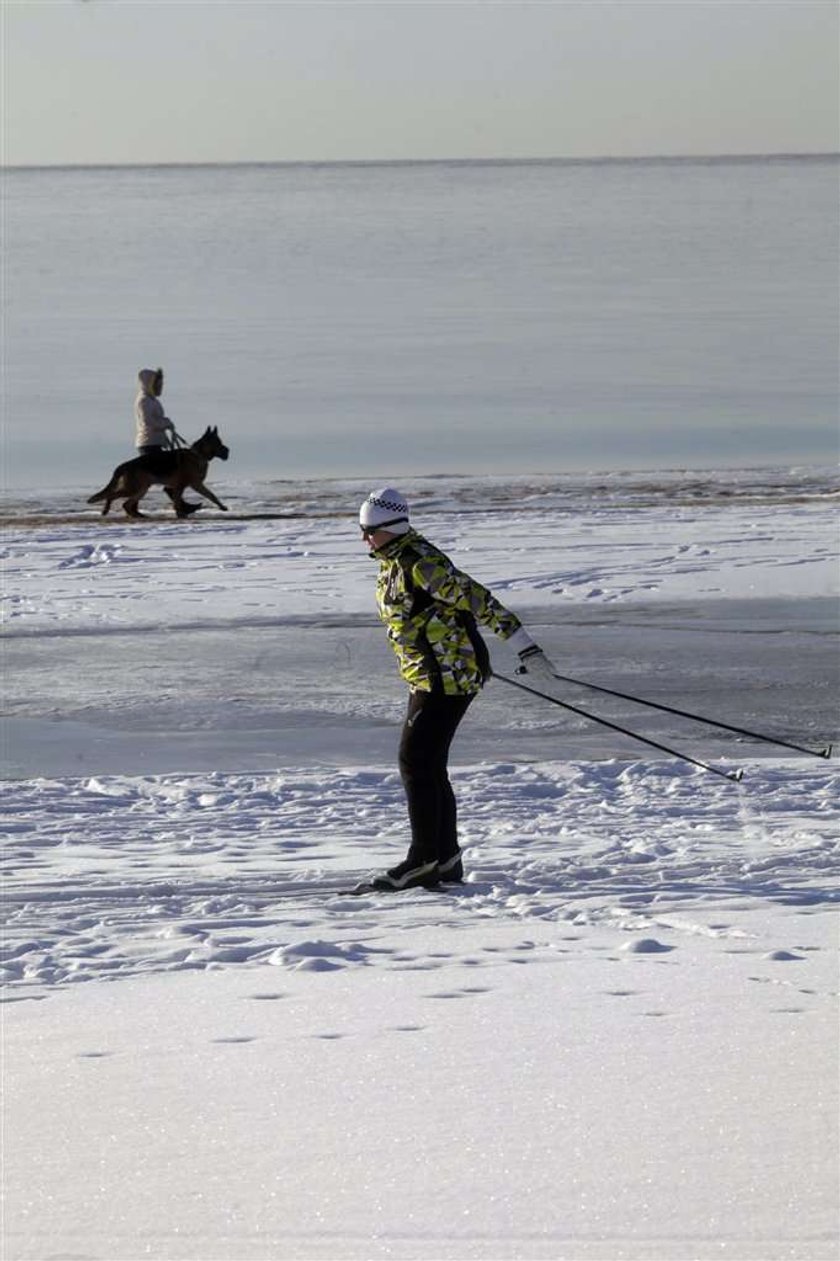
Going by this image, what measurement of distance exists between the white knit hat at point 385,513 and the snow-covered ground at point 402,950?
137 centimetres

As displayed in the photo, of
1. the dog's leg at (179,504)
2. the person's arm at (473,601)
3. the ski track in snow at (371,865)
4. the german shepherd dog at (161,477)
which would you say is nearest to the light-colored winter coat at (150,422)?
the german shepherd dog at (161,477)

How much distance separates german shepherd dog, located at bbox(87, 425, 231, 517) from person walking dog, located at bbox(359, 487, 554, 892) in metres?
11.8

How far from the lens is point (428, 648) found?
7430 millimetres

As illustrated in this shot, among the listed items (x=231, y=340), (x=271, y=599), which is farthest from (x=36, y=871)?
(x=231, y=340)

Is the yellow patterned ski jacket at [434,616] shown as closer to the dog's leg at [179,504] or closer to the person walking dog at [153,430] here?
the person walking dog at [153,430]

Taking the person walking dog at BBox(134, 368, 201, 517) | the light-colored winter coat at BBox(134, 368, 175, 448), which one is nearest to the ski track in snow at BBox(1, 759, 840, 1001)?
the person walking dog at BBox(134, 368, 201, 517)

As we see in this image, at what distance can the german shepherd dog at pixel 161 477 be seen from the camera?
1905 centimetres

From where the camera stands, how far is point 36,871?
7977 millimetres

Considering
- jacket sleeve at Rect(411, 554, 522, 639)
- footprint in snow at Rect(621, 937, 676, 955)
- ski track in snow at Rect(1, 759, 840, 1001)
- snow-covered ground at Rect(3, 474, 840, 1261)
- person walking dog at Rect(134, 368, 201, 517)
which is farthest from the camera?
person walking dog at Rect(134, 368, 201, 517)

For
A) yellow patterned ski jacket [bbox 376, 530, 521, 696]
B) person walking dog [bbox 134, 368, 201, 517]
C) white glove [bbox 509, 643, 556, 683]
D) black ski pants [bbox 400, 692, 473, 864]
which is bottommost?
black ski pants [bbox 400, 692, 473, 864]

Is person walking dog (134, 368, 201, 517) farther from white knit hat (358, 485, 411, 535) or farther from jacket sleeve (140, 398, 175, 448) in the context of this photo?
white knit hat (358, 485, 411, 535)

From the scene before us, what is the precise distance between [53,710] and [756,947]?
19.0 feet

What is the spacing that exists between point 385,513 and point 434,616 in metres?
0.41

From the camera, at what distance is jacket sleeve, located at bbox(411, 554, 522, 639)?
288 inches
